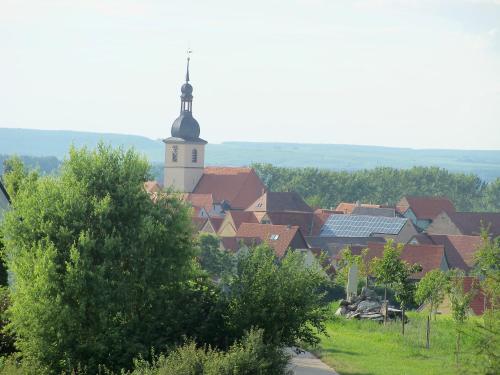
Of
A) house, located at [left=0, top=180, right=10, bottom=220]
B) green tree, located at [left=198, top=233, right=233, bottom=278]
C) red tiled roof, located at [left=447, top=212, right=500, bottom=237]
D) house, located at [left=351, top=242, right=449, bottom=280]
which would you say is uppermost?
house, located at [left=0, top=180, right=10, bottom=220]

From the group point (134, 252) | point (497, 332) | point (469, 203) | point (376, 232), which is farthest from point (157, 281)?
point (469, 203)

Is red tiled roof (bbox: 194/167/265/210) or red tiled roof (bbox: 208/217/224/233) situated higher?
red tiled roof (bbox: 194/167/265/210)

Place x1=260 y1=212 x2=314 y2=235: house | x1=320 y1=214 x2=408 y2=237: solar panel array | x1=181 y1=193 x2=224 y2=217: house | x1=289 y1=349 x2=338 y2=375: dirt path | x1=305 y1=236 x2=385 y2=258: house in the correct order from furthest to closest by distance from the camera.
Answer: x1=181 y1=193 x2=224 y2=217: house → x1=260 y1=212 x2=314 y2=235: house → x1=320 y1=214 x2=408 y2=237: solar panel array → x1=305 y1=236 x2=385 y2=258: house → x1=289 y1=349 x2=338 y2=375: dirt path

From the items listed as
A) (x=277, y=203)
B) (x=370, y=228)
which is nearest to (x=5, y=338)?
(x=370, y=228)

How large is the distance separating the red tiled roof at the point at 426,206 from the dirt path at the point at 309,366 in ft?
321

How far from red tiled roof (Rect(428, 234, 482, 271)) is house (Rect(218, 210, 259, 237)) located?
52.7 ft

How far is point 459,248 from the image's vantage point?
8425 centimetres

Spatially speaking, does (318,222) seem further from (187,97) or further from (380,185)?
(380,185)

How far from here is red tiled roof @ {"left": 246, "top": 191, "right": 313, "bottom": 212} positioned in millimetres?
115562

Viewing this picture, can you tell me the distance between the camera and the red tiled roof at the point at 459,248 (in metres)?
77.7

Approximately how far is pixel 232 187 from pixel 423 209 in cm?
2069

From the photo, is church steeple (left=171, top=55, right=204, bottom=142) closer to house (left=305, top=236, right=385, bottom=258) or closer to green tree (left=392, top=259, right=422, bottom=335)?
house (left=305, top=236, right=385, bottom=258)

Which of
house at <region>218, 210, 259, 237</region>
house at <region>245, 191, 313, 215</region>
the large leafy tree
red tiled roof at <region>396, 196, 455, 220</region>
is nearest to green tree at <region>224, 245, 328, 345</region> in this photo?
the large leafy tree

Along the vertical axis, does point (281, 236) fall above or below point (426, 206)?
above
